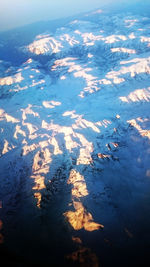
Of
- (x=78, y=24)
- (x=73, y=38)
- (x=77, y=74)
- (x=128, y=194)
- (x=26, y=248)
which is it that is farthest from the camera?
(x=78, y=24)

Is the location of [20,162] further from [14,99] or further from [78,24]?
[78,24]

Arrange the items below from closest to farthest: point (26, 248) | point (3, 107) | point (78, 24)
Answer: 1. point (26, 248)
2. point (3, 107)
3. point (78, 24)

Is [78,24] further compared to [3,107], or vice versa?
[78,24]

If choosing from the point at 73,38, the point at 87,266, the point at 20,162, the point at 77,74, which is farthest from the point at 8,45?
the point at 87,266

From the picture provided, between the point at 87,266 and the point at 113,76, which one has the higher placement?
the point at 113,76


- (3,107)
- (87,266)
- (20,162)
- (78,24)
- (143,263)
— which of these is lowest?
(143,263)

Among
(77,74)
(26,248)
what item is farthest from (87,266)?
(77,74)

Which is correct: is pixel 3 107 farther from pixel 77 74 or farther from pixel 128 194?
pixel 128 194
